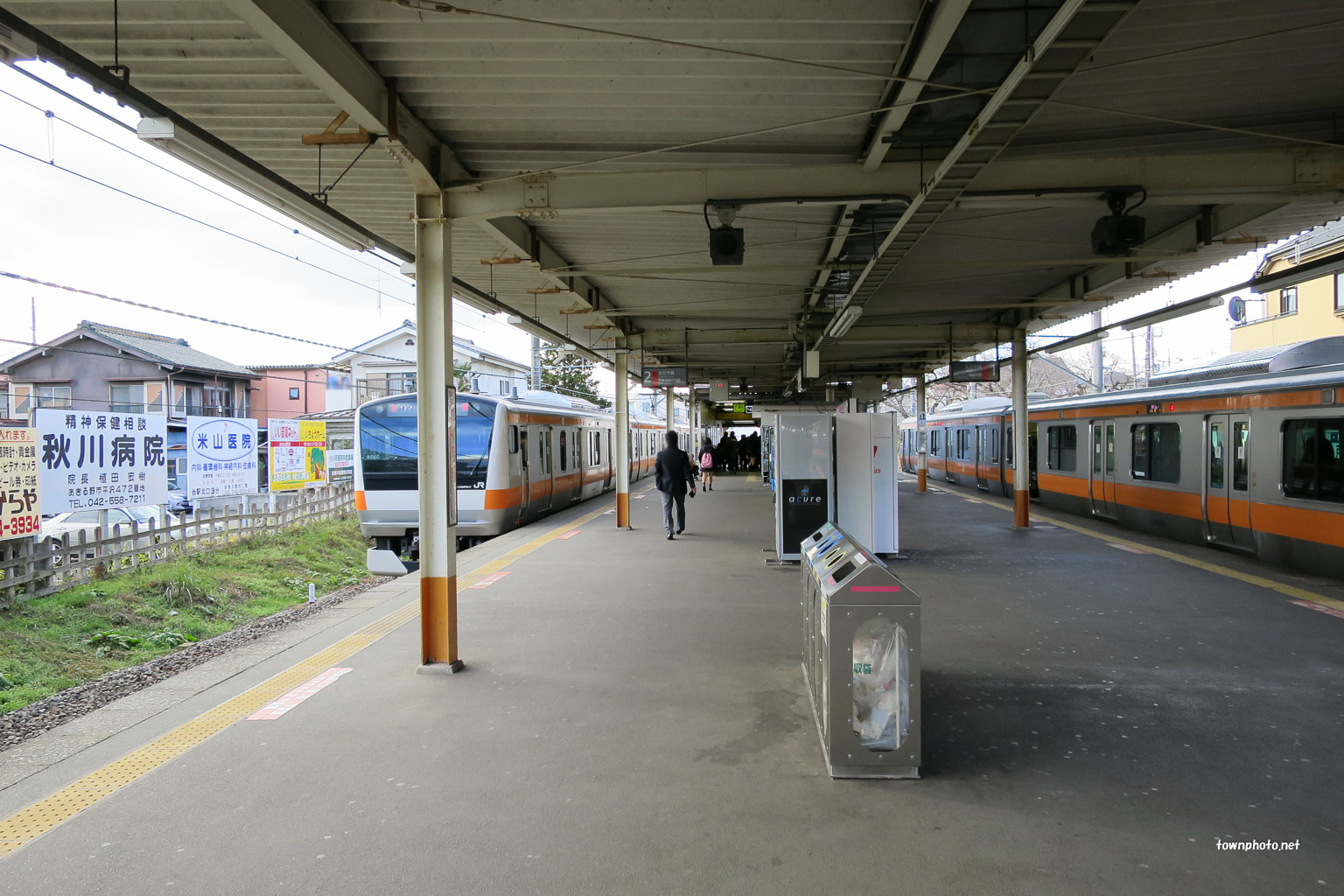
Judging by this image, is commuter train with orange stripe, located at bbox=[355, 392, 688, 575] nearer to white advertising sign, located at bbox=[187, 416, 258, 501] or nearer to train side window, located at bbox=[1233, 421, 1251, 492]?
white advertising sign, located at bbox=[187, 416, 258, 501]

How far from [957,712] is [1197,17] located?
4.18 metres

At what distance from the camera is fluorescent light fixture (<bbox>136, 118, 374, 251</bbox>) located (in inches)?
163

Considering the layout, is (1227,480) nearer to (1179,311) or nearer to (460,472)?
(1179,311)

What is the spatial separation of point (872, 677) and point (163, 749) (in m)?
3.84

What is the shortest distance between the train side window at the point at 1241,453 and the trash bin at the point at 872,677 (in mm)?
8140

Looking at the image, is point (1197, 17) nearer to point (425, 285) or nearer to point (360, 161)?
point (425, 285)

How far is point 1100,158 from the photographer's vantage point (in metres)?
5.92

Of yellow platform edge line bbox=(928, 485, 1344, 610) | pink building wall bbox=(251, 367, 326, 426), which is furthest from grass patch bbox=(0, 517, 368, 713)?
pink building wall bbox=(251, 367, 326, 426)

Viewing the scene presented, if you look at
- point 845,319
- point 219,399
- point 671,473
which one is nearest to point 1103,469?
point 845,319

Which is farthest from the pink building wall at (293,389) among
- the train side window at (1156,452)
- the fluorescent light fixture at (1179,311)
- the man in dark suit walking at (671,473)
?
the fluorescent light fixture at (1179,311)

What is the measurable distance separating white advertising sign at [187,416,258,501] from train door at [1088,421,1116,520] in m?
15.6

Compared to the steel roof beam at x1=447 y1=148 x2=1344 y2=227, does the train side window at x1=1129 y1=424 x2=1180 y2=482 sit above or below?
below

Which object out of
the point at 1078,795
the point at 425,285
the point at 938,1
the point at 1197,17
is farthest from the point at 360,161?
the point at 1078,795

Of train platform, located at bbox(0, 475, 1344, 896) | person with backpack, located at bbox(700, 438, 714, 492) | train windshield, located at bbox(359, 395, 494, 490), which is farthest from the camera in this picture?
person with backpack, located at bbox(700, 438, 714, 492)
